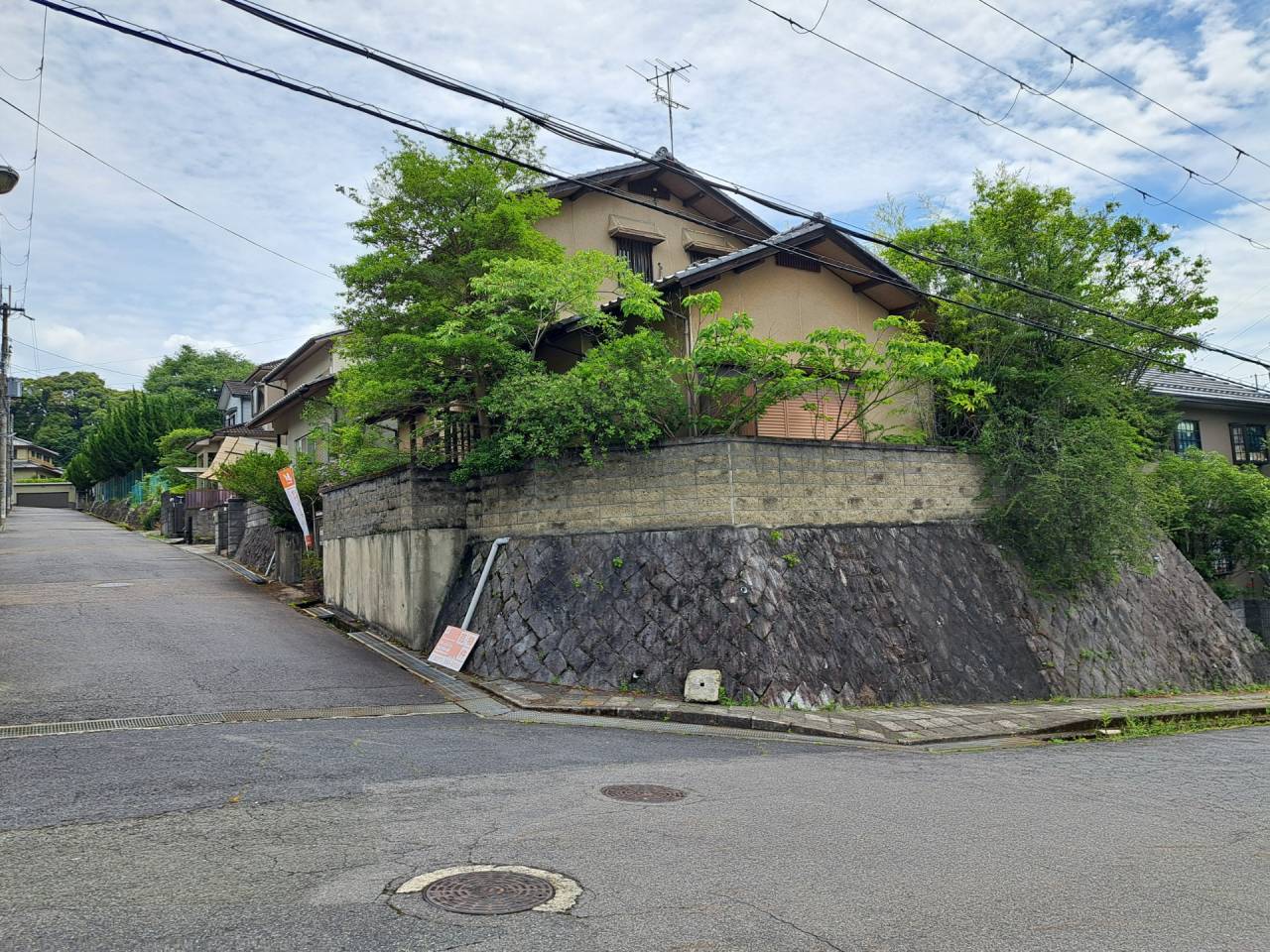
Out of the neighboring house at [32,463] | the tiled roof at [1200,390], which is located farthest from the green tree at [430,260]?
the neighboring house at [32,463]

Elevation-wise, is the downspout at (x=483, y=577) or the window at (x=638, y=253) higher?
the window at (x=638, y=253)

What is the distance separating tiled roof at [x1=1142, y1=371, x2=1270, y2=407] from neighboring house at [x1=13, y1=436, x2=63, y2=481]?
86.5 meters

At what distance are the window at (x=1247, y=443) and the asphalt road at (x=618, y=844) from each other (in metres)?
22.4

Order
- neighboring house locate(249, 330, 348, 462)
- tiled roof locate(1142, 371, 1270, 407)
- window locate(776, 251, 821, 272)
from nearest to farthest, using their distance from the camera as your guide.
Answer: window locate(776, 251, 821, 272) → tiled roof locate(1142, 371, 1270, 407) → neighboring house locate(249, 330, 348, 462)

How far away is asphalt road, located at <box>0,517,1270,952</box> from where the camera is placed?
14.2 ft

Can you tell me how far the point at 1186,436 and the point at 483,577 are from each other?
23.5 m

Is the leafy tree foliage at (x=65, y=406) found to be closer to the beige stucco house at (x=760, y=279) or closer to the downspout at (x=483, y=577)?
the beige stucco house at (x=760, y=279)

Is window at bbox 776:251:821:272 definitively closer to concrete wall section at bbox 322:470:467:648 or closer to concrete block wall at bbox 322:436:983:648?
concrete block wall at bbox 322:436:983:648

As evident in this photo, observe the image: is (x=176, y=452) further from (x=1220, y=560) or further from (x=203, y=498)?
(x=1220, y=560)

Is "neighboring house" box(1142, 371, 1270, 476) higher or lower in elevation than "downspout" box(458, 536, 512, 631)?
higher

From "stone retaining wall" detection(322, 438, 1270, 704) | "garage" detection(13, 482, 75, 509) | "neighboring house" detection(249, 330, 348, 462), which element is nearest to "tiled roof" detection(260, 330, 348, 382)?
"neighboring house" detection(249, 330, 348, 462)

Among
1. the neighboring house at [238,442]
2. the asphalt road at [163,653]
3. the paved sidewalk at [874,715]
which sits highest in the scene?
the neighboring house at [238,442]

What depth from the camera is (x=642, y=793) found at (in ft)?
24.1

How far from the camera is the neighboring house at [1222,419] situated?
2695 centimetres
